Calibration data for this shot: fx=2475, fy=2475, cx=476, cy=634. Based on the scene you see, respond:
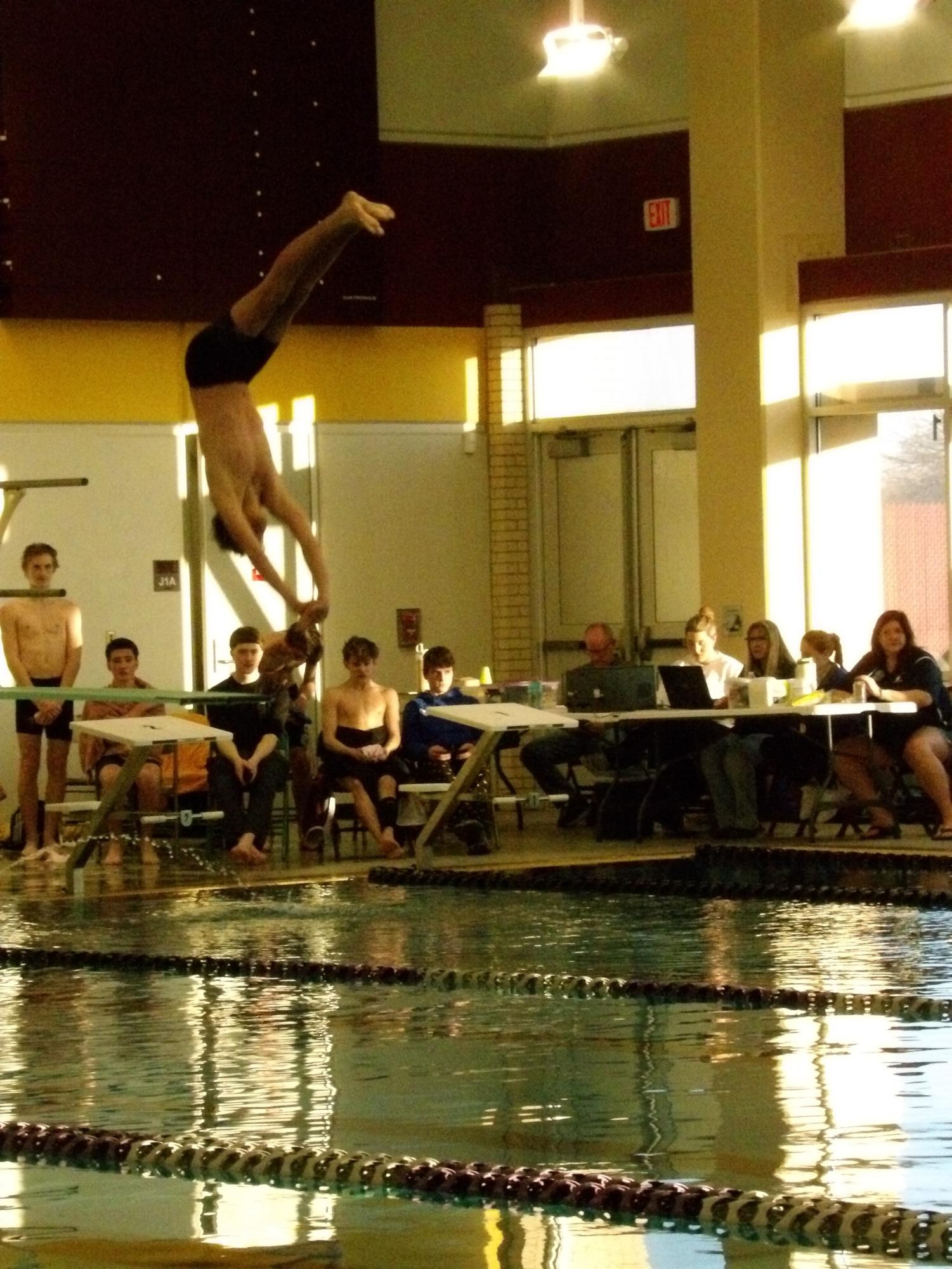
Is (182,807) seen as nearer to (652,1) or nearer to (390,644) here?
(390,644)

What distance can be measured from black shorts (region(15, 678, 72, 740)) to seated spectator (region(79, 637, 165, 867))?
4.1 inches

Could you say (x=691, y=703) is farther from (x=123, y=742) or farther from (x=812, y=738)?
(x=123, y=742)

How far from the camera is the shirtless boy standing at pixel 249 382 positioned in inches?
255

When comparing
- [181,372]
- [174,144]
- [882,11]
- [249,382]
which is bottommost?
[249,382]

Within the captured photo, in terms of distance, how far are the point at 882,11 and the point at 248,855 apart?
5.45 metres

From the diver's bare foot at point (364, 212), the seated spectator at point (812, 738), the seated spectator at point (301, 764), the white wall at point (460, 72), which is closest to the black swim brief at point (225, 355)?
the diver's bare foot at point (364, 212)

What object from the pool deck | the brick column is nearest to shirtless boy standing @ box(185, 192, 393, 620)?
the pool deck

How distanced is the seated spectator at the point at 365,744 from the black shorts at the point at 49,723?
4.24ft

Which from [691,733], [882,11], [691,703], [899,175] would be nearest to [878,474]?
[899,175]

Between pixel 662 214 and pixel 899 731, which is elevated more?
pixel 662 214

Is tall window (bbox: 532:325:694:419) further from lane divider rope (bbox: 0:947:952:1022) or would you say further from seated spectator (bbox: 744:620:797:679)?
lane divider rope (bbox: 0:947:952:1022)

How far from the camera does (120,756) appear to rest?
12.5 metres

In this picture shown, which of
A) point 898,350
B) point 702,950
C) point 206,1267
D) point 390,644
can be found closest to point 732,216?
point 898,350

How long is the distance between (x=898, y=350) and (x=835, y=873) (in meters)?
4.54
